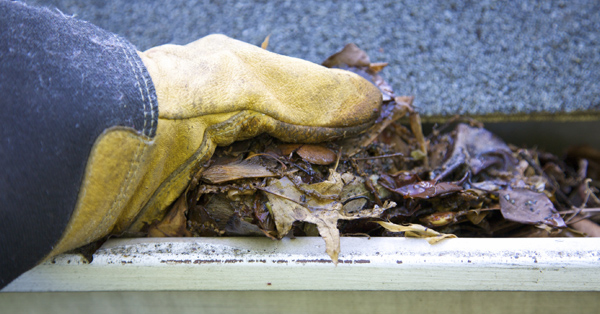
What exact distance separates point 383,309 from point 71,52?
733 mm

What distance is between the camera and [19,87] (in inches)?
23.2

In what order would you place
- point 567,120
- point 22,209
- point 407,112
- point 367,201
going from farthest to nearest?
point 567,120, point 407,112, point 367,201, point 22,209

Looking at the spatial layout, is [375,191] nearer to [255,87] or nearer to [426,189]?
[426,189]

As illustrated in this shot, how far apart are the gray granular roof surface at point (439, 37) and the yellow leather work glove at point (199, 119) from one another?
550 millimetres

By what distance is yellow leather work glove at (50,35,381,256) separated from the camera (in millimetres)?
656

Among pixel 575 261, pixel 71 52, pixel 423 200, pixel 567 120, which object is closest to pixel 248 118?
pixel 71 52

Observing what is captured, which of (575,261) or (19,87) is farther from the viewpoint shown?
(575,261)

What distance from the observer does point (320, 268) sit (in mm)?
747

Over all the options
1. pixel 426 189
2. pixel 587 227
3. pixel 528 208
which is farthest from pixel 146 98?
pixel 587 227

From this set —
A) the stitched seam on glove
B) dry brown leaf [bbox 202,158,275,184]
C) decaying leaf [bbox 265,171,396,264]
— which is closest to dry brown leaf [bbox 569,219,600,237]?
decaying leaf [bbox 265,171,396,264]

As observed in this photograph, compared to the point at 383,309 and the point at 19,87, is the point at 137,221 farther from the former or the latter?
the point at 383,309

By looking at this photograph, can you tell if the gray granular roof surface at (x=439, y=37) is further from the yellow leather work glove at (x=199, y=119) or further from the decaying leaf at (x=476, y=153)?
the yellow leather work glove at (x=199, y=119)

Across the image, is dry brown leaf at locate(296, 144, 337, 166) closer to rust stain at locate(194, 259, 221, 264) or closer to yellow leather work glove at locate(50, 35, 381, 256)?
yellow leather work glove at locate(50, 35, 381, 256)

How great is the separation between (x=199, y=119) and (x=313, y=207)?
0.28 metres
